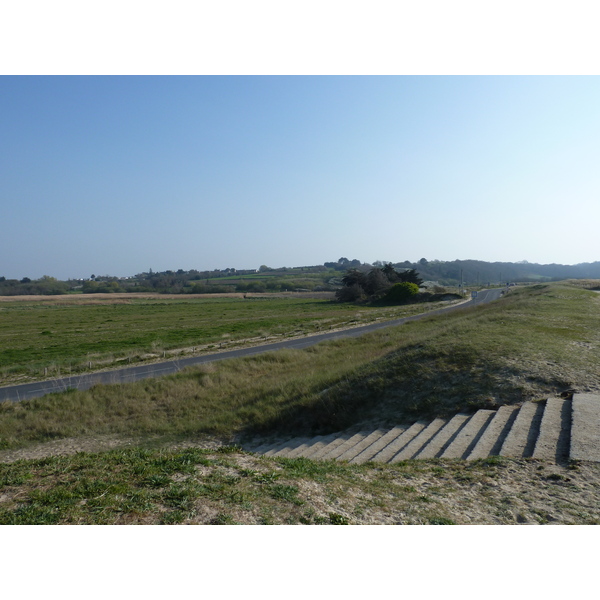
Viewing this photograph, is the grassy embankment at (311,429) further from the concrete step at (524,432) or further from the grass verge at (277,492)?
the concrete step at (524,432)

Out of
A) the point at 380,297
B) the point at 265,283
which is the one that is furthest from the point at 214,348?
the point at 265,283

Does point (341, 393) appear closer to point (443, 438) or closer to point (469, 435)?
point (443, 438)

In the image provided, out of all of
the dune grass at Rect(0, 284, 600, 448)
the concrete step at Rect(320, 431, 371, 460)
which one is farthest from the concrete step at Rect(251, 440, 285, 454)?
the concrete step at Rect(320, 431, 371, 460)

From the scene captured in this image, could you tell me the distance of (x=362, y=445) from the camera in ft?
32.9

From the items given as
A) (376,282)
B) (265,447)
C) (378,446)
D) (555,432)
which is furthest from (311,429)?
(376,282)

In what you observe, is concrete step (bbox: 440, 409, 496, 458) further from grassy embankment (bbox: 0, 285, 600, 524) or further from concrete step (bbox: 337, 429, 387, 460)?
concrete step (bbox: 337, 429, 387, 460)

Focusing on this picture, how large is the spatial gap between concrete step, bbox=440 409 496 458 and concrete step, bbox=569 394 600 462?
5.44ft

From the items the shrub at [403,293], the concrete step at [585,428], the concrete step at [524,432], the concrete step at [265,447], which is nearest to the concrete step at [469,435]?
the concrete step at [524,432]

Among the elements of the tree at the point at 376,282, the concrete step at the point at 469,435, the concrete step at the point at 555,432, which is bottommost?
the concrete step at the point at 469,435

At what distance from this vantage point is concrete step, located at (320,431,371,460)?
9.48 metres

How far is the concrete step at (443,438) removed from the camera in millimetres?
8391

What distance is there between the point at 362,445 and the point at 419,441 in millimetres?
1342

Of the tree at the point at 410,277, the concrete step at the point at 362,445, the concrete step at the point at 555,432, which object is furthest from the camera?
the tree at the point at 410,277

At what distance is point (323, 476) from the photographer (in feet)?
21.6
